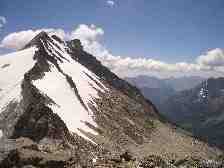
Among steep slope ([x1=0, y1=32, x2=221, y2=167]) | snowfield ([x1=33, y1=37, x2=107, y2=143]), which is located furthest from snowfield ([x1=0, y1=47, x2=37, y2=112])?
snowfield ([x1=33, y1=37, x2=107, y2=143])

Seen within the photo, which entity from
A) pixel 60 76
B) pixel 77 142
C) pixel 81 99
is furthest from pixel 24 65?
pixel 77 142

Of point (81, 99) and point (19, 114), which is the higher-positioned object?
point (81, 99)

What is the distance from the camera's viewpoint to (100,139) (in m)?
141

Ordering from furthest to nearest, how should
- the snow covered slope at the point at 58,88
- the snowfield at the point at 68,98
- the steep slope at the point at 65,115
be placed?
the snowfield at the point at 68,98 → the snow covered slope at the point at 58,88 → the steep slope at the point at 65,115

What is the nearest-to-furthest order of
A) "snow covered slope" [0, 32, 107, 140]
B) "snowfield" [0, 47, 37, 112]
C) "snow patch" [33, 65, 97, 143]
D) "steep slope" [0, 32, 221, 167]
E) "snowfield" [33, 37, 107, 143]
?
1. "steep slope" [0, 32, 221, 167]
2. "snowfield" [0, 47, 37, 112]
3. "snow patch" [33, 65, 97, 143]
4. "snow covered slope" [0, 32, 107, 140]
5. "snowfield" [33, 37, 107, 143]

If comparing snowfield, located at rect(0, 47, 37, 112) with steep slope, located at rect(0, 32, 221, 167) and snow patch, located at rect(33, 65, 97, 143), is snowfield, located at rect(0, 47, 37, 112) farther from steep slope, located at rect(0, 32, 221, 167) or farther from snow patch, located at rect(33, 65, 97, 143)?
snow patch, located at rect(33, 65, 97, 143)

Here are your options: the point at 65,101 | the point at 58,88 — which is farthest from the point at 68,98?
the point at 58,88

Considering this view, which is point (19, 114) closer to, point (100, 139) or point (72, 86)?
point (100, 139)

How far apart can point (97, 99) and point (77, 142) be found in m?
59.9

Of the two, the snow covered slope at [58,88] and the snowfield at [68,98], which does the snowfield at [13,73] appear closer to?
the snow covered slope at [58,88]

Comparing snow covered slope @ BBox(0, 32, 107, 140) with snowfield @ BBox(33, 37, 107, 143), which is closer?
snow covered slope @ BBox(0, 32, 107, 140)

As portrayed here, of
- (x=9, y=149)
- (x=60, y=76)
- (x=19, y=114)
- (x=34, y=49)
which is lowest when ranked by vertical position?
(x=9, y=149)

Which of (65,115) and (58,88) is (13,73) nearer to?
(58,88)

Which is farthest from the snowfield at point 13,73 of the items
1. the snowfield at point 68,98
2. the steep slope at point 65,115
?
the snowfield at point 68,98
